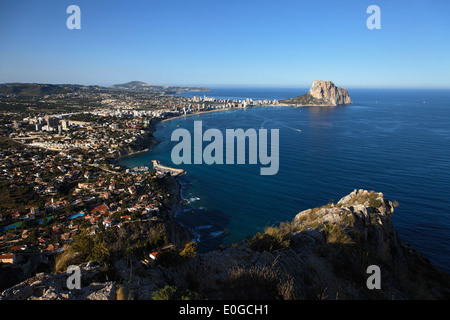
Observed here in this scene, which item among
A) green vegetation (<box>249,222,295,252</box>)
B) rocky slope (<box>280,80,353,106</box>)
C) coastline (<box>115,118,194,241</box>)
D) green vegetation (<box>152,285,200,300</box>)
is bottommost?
coastline (<box>115,118,194,241</box>)

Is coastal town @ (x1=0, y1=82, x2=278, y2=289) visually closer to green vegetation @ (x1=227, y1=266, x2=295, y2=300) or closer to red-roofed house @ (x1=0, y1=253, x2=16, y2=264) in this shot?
red-roofed house @ (x1=0, y1=253, x2=16, y2=264)

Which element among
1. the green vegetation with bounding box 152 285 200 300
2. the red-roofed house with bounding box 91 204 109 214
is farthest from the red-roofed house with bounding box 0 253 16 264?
the green vegetation with bounding box 152 285 200 300

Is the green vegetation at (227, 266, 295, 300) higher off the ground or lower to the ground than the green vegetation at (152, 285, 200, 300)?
lower

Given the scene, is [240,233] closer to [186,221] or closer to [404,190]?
[186,221]

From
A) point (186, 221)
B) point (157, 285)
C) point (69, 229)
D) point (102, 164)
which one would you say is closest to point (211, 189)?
point (186, 221)

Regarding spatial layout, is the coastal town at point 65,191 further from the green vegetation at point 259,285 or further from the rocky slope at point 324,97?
the rocky slope at point 324,97

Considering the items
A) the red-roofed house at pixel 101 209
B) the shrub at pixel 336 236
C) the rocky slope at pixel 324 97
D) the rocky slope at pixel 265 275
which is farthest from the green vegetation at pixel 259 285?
the rocky slope at pixel 324 97

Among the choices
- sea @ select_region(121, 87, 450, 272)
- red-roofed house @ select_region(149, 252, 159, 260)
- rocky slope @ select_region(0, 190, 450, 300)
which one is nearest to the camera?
rocky slope @ select_region(0, 190, 450, 300)

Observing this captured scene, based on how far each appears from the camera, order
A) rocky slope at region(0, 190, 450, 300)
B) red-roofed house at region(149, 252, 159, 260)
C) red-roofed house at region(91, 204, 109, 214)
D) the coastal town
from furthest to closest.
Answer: red-roofed house at region(91, 204, 109, 214), the coastal town, red-roofed house at region(149, 252, 159, 260), rocky slope at region(0, 190, 450, 300)

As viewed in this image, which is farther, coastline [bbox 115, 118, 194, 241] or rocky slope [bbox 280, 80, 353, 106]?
rocky slope [bbox 280, 80, 353, 106]
